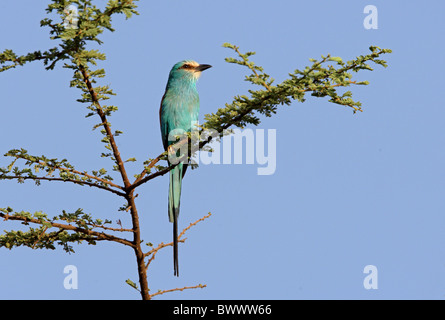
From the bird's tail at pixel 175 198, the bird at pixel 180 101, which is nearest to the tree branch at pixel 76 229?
the bird's tail at pixel 175 198

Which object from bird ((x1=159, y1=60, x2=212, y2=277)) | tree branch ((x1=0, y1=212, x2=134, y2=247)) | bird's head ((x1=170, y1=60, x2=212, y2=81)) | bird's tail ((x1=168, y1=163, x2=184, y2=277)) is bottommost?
tree branch ((x1=0, y1=212, x2=134, y2=247))

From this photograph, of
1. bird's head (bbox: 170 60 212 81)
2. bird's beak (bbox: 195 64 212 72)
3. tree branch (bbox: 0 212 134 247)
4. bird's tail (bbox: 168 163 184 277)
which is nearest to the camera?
tree branch (bbox: 0 212 134 247)

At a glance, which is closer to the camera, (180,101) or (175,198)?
(175,198)

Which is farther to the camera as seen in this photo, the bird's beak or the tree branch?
the bird's beak

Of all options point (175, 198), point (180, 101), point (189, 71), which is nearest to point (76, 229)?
point (175, 198)

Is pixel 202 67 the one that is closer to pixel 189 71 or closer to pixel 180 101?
pixel 189 71

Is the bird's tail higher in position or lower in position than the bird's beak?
lower

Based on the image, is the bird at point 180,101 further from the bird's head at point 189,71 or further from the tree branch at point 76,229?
the tree branch at point 76,229

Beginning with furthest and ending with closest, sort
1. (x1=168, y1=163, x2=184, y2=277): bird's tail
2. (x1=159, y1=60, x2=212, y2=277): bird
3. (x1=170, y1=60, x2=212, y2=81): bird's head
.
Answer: (x1=170, y1=60, x2=212, y2=81): bird's head, (x1=159, y1=60, x2=212, y2=277): bird, (x1=168, y1=163, x2=184, y2=277): bird's tail

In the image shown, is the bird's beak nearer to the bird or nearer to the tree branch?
the bird

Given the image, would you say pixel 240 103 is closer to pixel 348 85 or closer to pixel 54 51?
pixel 348 85

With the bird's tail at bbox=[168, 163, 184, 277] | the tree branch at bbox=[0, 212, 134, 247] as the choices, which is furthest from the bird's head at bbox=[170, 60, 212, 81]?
the tree branch at bbox=[0, 212, 134, 247]
